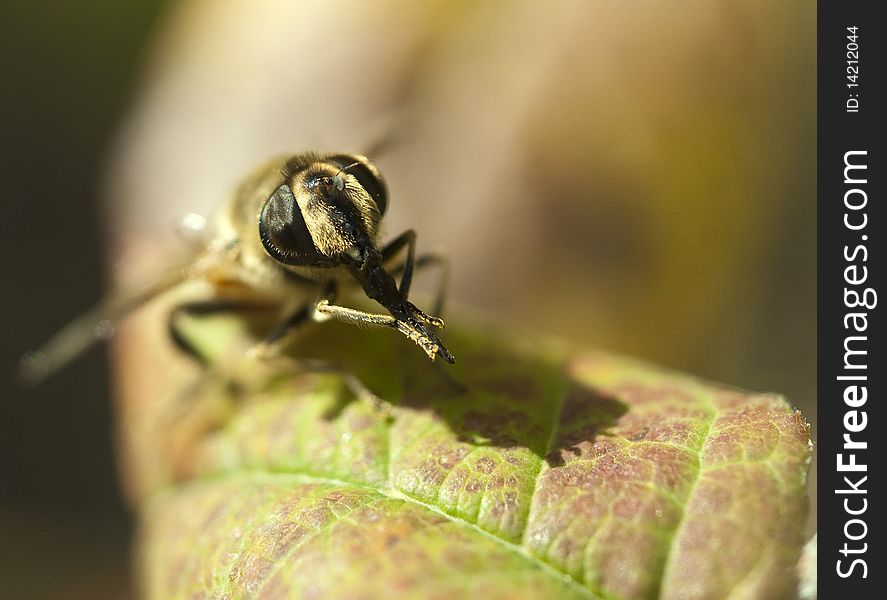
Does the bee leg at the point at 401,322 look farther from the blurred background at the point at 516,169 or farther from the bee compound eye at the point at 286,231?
the blurred background at the point at 516,169

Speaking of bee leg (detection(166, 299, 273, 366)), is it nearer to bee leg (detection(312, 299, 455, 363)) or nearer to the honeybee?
the honeybee

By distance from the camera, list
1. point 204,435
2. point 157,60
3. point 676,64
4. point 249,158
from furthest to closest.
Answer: point 157,60 → point 249,158 → point 676,64 → point 204,435

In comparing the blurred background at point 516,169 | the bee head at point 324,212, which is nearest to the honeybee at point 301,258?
the bee head at point 324,212

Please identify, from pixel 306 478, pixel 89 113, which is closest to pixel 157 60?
pixel 89 113

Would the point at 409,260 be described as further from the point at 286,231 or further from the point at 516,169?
the point at 516,169

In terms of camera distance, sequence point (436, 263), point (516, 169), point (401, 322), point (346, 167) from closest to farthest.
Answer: point (401, 322) < point (346, 167) < point (436, 263) < point (516, 169)
